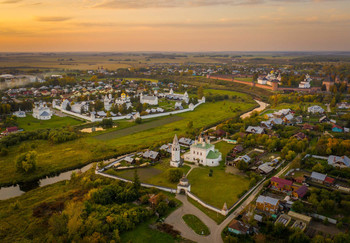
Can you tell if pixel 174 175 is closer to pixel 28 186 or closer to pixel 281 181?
pixel 281 181

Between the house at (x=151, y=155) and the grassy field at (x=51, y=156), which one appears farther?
the house at (x=151, y=155)

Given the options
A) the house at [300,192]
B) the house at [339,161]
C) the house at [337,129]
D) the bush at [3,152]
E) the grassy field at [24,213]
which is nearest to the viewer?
the grassy field at [24,213]

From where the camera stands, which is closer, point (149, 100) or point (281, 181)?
point (281, 181)

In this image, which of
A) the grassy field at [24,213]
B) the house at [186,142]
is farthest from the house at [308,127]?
the grassy field at [24,213]

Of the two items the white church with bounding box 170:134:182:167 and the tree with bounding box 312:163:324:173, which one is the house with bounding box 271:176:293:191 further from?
the white church with bounding box 170:134:182:167

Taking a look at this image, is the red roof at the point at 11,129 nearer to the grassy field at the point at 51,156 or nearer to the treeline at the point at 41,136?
the treeline at the point at 41,136

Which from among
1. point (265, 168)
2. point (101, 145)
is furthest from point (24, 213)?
point (265, 168)

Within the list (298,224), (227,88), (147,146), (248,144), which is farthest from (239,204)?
(227,88)
